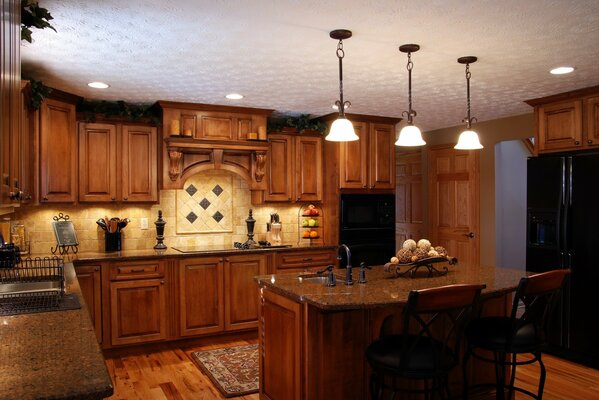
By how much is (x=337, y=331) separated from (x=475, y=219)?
384 centimetres

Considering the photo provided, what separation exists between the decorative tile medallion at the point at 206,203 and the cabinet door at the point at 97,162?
762 millimetres

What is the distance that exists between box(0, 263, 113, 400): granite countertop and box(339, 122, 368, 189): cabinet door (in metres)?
3.60

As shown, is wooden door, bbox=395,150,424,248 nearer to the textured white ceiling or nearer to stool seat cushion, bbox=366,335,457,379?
the textured white ceiling

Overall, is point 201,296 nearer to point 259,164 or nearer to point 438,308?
point 259,164

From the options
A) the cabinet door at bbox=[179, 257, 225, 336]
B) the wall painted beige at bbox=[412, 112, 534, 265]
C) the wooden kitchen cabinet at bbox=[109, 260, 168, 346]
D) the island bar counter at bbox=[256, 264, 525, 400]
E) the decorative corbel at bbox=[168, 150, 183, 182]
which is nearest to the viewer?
the island bar counter at bbox=[256, 264, 525, 400]

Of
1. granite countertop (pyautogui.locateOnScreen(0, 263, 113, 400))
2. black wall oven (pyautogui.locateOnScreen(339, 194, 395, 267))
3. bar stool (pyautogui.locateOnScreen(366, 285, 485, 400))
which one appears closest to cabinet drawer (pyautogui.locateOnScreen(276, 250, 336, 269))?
black wall oven (pyautogui.locateOnScreen(339, 194, 395, 267))

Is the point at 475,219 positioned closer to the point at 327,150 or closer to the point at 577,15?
the point at 327,150

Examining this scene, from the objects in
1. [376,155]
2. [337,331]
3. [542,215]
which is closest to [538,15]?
[337,331]

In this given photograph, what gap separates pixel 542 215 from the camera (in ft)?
14.8

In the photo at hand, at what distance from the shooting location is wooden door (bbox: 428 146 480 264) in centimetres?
608

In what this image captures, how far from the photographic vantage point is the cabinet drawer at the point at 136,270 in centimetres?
447

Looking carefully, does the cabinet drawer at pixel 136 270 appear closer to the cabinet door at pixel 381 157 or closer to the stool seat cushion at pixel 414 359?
the cabinet door at pixel 381 157

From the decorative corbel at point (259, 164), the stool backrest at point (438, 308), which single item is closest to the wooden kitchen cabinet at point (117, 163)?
the decorative corbel at point (259, 164)

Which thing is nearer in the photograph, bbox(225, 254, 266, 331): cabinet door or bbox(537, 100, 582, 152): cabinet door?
bbox(537, 100, 582, 152): cabinet door
